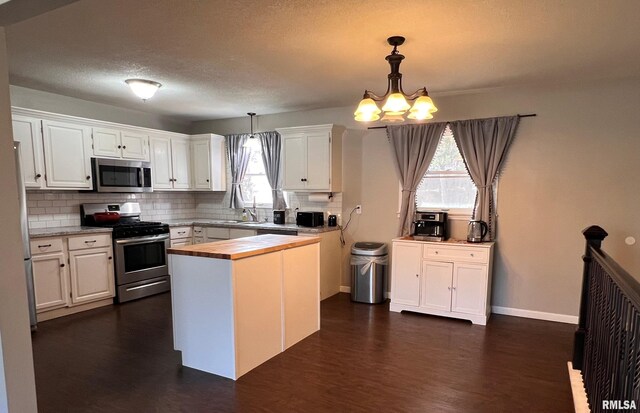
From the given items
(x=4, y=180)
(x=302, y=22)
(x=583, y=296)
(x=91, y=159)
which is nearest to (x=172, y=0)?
(x=302, y=22)

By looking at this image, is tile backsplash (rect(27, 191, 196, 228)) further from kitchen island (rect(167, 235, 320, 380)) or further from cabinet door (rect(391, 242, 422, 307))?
cabinet door (rect(391, 242, 422, 307))

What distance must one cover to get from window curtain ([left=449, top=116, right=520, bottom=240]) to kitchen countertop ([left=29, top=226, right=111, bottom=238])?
436 centimetres

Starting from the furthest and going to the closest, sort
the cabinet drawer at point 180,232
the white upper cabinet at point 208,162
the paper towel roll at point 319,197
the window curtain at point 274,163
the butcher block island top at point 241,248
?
1. the white upper cabinet at point 208,162
2. the window curtain at point 274,163
3. the cabinet drawer at point 180,232
4. the paper towel roll at point 319,197
5. the butcher block island top at point 241,248

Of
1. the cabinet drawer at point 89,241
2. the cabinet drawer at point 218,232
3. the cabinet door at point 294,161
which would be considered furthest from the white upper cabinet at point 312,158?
the cabinet drawer at point 89,241

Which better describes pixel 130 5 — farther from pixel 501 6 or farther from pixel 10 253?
pixel 501 6

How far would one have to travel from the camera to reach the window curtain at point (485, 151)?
4.05 metres

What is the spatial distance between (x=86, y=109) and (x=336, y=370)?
4.49 meters

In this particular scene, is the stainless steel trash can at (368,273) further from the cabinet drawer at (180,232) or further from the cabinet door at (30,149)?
the cabinet door at (30,149)

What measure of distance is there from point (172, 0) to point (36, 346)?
3.22 meters

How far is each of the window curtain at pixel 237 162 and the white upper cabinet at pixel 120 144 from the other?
124 cm

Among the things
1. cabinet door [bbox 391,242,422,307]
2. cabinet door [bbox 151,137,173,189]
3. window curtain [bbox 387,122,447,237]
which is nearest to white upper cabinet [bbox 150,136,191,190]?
cabinet door [bbox 151,137,173,189]

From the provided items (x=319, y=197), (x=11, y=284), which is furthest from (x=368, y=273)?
(x=11, y=284)

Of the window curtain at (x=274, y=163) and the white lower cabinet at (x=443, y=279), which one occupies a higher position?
the window curtain at (x=274, y=163)

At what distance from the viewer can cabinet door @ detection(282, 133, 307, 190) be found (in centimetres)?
500
